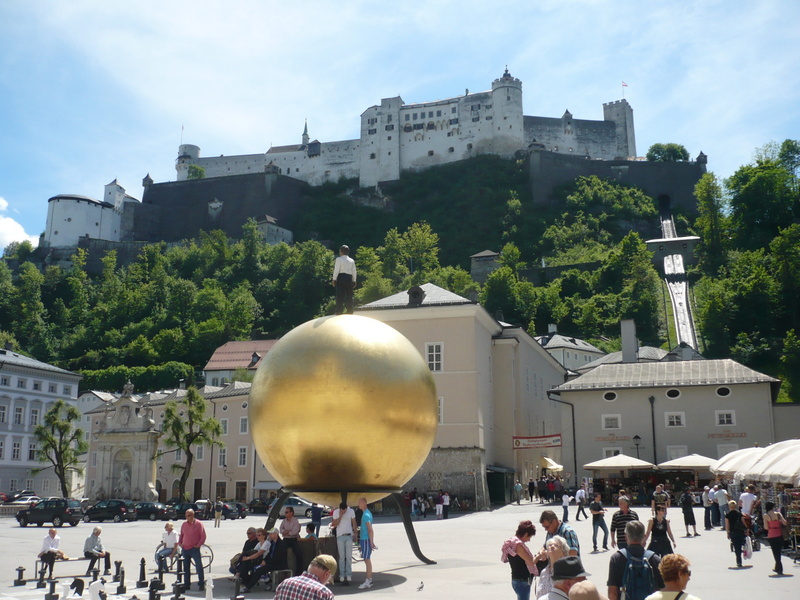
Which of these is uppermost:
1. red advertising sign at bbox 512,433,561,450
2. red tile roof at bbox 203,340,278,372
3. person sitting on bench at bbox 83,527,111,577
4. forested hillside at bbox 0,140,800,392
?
forested hillside at bbox 0,140,800,392

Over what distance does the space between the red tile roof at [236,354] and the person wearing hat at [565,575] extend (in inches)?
2902

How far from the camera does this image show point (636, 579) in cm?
776

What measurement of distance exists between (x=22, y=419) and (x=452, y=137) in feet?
267

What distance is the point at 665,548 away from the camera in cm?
1164

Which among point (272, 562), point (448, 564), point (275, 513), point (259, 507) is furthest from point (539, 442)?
point (272, 562)

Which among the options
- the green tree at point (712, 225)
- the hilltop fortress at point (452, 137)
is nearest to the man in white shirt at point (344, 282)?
the green tree at point (712, 225)

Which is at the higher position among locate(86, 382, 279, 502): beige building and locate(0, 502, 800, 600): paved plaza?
locate(86, 382, 279, 502): beige building

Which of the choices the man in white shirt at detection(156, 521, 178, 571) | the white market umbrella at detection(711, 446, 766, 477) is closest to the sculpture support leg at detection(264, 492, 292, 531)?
the man in white shirt at detection(156, 521, 178, 571)

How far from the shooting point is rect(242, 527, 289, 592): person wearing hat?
12711mm

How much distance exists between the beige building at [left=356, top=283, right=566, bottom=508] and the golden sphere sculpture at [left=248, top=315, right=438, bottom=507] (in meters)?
25.7

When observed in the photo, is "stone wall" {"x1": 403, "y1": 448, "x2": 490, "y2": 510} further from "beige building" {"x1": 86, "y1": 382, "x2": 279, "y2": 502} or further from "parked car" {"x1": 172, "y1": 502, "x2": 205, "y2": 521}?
"beige building" {"x1": 86, "y1": 382, "x2": 279, "y2": 502}

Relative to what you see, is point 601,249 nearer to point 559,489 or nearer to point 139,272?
point 139,272

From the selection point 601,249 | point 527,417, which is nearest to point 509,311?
point 601,249

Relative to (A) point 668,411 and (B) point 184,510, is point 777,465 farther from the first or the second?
→ (B) point 184,510
